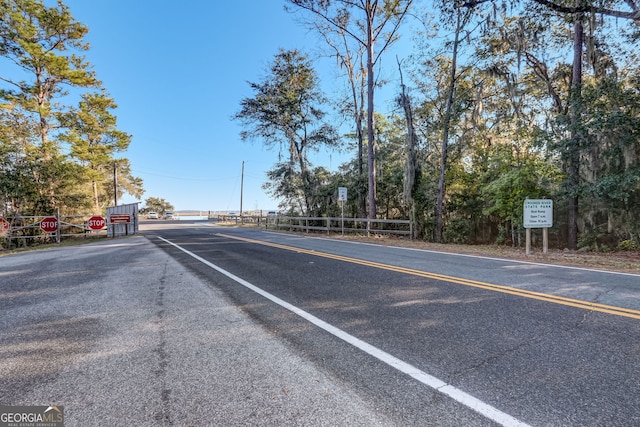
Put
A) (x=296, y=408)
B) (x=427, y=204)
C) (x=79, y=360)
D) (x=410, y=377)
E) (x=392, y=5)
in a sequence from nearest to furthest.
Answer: (x=296, y=408)
(x=410, y=377)
(x=79, y=360)
(x=427, y=204)
(x=392, y=5)

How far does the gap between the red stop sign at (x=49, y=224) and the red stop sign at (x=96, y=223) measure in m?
1.36

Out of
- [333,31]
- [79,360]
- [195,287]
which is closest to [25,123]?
[333,31]

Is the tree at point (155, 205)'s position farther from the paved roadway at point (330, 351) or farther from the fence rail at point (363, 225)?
the paved roadway at point (330, 351)


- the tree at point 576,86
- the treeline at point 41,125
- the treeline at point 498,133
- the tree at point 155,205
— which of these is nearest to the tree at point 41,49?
the treeline at point 41,125

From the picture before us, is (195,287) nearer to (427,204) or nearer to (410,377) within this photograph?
(410,377)

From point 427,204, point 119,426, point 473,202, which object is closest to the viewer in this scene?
point 119,426

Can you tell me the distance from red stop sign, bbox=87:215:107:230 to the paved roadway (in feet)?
41.2

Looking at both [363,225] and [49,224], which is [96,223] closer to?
[49,224]

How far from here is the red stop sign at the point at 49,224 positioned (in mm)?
15160

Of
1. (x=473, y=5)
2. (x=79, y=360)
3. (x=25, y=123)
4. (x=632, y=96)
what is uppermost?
(x=473, y=5)

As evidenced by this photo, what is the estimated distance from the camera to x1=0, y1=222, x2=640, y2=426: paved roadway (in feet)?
6.40

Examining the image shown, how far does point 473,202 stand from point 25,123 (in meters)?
24.2

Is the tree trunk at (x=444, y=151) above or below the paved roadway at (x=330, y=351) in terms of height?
above

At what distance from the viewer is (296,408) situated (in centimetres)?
197
